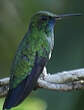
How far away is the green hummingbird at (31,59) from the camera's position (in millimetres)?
4148

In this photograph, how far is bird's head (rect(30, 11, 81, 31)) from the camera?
4609 millimetres

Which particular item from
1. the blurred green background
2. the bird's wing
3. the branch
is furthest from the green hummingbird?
the blurred green background

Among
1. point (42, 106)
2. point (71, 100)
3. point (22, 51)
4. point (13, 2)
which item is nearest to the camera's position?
point (22, 51)

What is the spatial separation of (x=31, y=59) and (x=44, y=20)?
1.37ft

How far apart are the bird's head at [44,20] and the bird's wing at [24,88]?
1.17ft

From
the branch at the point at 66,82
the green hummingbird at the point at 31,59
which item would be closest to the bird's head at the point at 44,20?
the green hummingbird at the point at 31,59

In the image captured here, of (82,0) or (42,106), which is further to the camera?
(82,0)

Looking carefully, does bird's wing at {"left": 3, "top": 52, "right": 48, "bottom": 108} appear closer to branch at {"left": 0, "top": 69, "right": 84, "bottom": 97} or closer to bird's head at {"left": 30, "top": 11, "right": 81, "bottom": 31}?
branch at {"left": 0, "top": 69, "right": 84, "bottom": 97}

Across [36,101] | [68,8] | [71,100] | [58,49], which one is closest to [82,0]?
[68,8]

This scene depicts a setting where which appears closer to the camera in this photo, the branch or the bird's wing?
the branch

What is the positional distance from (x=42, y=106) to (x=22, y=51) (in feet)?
4.05

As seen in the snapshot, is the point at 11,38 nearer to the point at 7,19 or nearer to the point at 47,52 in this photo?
the point at 7,19

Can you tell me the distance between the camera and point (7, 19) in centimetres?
715

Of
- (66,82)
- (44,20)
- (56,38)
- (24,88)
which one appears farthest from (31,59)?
(56,38)
